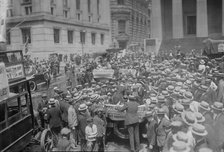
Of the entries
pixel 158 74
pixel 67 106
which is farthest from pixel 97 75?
pixel 67 106

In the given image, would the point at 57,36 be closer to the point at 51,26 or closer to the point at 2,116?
the point at 51,26

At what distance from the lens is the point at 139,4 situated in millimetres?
74812

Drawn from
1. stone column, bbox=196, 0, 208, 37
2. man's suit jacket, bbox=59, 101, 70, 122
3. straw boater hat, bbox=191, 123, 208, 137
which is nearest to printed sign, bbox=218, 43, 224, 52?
stone column, bbox=196, 0, 208, 37

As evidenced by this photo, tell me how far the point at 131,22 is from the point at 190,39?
29906 millimetres

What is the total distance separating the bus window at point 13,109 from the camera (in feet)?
28.5

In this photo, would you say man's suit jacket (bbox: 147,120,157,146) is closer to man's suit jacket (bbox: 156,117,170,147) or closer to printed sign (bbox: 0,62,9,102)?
man's suit jacket (bbox: 156,117,170,147)

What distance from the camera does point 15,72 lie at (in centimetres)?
879

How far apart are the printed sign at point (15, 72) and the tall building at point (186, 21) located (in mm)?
29293

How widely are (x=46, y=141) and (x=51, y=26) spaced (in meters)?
34.0

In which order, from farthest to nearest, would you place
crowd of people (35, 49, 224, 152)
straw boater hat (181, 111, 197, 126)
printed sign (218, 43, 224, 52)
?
printed sign (218, 43, 224, 52)
straw boater hat (181, 111, 197, 126)
crowd of people (35, 49, 224, 152)

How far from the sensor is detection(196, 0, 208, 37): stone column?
121 ft

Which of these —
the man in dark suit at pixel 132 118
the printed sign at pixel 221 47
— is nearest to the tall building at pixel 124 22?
the printed sign at pixel 221 47

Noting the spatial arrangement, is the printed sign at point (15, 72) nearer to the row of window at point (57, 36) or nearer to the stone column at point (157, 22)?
the row of window at point (57, 36)

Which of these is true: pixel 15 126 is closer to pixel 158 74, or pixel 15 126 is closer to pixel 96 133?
pixel 96 133
